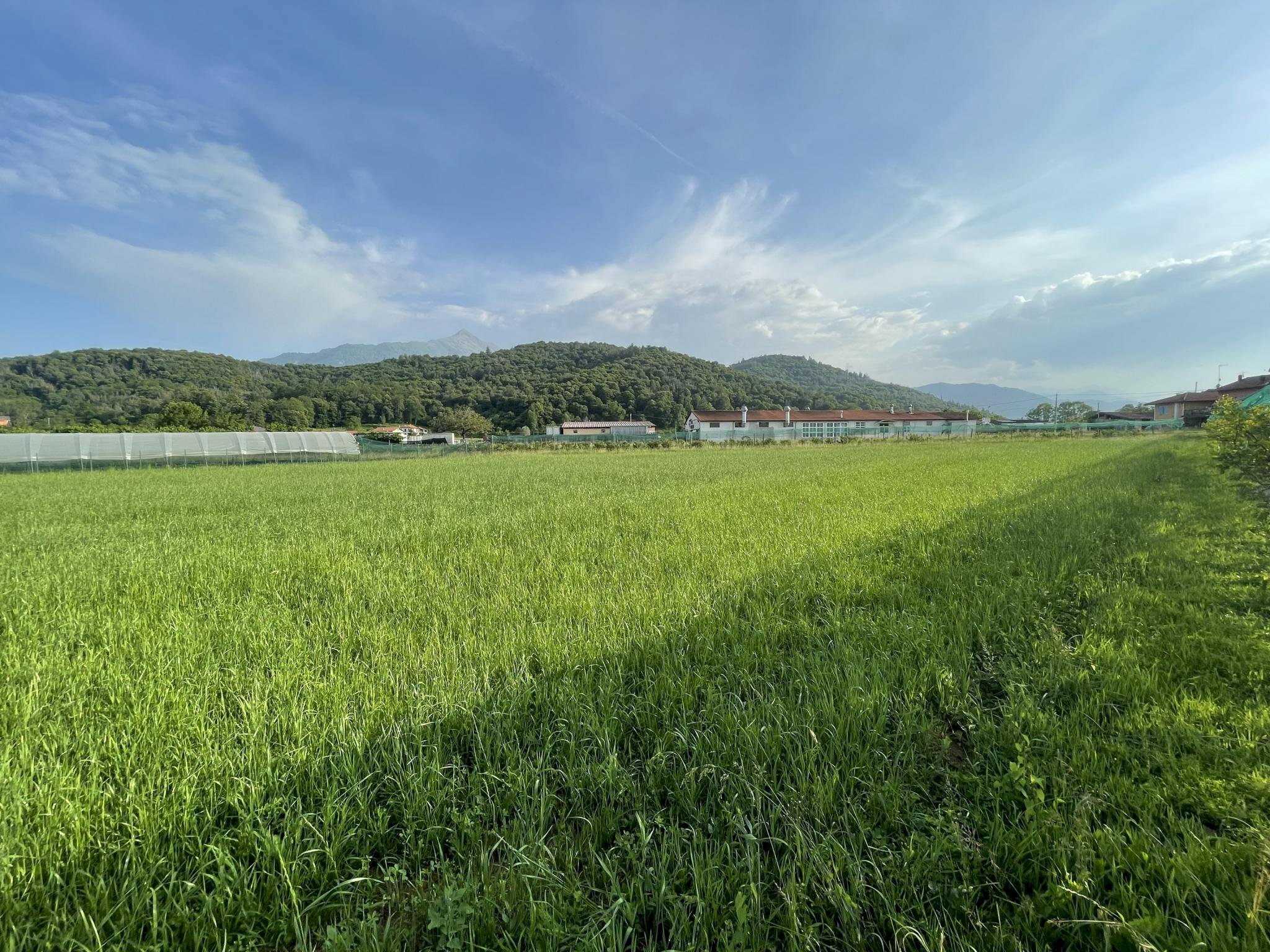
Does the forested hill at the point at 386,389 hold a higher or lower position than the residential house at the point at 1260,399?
higher

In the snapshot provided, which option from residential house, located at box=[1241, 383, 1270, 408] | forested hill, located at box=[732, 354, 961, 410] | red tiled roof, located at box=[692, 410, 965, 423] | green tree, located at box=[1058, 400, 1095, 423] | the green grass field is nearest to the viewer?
the green grass field

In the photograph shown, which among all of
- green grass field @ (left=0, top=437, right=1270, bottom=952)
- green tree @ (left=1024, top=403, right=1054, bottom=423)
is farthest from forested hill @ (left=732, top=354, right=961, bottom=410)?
green grass field @ (left=0, top=437, right=1270, bottom=952)

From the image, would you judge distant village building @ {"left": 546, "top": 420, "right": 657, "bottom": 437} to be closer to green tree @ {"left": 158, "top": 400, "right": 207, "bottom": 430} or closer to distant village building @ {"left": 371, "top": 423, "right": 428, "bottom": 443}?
distant village building @ {"left": 371, "top": 423, "right": 428, "bottom": 443}

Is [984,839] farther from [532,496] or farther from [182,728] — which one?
[532,496]

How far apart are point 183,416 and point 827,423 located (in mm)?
79421

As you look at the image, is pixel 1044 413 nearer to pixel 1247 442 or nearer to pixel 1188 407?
pixel 1188 407

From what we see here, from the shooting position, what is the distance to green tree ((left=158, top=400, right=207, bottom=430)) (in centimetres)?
5269

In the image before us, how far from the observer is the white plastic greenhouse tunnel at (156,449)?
82.9 feet

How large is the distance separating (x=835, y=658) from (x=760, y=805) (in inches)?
50.3

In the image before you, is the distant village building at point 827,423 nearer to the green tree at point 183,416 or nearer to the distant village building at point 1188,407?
the distant village building at point 1188,407

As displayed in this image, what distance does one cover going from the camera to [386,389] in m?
79.9

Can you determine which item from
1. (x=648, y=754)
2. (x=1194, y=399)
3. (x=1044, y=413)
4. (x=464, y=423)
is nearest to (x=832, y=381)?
(x=1044, y=413)

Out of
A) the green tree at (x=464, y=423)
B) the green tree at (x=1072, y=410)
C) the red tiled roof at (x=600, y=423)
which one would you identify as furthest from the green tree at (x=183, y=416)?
the green tree at (x=1072, y=410)

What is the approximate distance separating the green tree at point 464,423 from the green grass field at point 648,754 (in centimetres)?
7297
